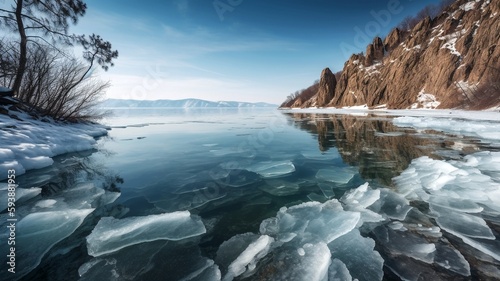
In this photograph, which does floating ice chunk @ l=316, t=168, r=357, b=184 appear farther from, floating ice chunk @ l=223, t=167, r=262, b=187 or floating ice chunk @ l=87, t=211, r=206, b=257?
floating ice chunk @ l=87, t=211, r=206, b=257

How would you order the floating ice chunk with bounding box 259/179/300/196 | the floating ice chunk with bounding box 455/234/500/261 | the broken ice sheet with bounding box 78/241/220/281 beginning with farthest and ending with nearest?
the floating ice chunk with bounding box 259/179/300/196 < the floating ice chunk with bounding box 455/234/500/261 < the broken ice sheet with bounding box 78/241/220/281

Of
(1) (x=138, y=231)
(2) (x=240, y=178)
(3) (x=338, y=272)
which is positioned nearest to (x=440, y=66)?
(2) (x=240, y=178)

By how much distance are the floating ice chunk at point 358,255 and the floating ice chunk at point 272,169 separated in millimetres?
2993

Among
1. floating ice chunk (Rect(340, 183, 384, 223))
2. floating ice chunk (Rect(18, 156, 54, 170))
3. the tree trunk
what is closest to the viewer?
floating ice chunk (Rect(340, 183, 384, 223))

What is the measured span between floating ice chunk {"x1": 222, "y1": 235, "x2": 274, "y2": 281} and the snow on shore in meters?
6.14

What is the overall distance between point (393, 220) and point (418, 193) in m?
1.35

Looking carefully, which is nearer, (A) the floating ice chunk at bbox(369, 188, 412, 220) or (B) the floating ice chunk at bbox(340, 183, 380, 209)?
(A) the floating ice chunk at bbox(369, 188, 412, 220)

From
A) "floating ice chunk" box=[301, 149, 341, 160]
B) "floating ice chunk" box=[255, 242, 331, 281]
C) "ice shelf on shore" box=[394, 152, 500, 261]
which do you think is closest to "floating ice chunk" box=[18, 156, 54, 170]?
"floating ice chunk" box=[255, 242, 331, 281]

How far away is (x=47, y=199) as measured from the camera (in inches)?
155

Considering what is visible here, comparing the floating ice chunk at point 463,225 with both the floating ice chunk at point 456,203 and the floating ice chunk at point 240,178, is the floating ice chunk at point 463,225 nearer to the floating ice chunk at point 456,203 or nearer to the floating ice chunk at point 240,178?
the floating ice chunk at point 456,203

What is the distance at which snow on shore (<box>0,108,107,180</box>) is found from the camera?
17.9 ft

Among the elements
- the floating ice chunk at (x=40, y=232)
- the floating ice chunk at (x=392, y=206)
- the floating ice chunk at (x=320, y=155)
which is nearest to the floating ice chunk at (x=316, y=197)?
the floating ice chunk at (x=392, y=206)

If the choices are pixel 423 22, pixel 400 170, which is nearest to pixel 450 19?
pixel 423 22

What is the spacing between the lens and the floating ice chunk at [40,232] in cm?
234
